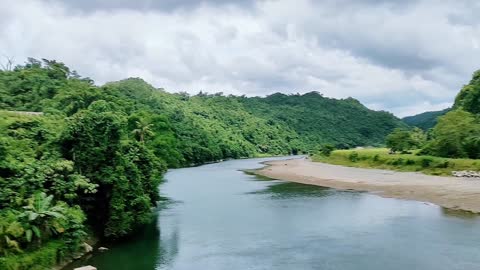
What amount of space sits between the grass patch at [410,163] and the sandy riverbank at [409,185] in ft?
8.51

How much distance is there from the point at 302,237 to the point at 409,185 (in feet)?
98.8

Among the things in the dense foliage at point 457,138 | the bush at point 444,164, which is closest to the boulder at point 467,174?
the bush at point 444,164

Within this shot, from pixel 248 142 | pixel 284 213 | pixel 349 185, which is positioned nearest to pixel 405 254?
pixel 284 213

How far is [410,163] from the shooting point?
76.8 m

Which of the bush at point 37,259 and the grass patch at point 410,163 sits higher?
the grass patch at point 410,163

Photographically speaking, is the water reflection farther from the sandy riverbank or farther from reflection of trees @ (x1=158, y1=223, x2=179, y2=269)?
reflection of trees @ (x1=158, y1=223, x2=179, y2=269)

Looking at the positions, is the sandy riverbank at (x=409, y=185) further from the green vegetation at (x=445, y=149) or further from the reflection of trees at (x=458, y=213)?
the green vegetation at (x=445, y=149)

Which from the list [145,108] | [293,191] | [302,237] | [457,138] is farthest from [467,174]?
[145,108]

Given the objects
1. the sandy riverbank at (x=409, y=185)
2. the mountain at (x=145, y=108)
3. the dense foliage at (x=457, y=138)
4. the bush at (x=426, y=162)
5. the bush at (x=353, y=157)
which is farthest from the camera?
the bush at (x=353, y=157)

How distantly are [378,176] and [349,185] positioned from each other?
989cm

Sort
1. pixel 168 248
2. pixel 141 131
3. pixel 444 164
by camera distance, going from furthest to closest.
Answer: pixel 141 131 < pixel 444 164 < pixel 168 248

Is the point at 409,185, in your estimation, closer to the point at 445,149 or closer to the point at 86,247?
the point at 445,149

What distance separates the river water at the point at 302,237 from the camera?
27234 mm

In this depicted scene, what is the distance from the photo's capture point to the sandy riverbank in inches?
1823
